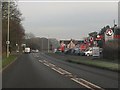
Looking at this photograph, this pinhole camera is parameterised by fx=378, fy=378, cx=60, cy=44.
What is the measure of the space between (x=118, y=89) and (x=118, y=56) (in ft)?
90.5

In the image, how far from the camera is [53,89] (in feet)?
46.4

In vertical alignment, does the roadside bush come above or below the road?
above

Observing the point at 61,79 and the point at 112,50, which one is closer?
the point at 61,79

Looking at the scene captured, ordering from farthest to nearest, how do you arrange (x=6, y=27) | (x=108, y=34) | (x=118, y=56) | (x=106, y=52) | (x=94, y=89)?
(x=6, y=27), (x=106, y=52), (x=118, y=56), (x=108, y=34), (x=94, y=89)

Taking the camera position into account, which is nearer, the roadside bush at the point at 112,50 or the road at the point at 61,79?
the road at the point at 61,79

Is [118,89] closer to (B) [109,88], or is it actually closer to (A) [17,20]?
(B) [109,88]

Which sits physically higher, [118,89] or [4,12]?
[4,12]

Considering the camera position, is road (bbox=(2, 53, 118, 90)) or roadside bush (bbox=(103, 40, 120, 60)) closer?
road (bbox=(2, 53, 118, 90))

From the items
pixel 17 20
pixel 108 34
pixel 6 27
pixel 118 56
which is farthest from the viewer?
pixel 17 20

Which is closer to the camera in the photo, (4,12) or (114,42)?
(114,42)

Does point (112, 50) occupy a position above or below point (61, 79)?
above

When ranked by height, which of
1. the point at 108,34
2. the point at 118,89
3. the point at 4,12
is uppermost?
the point at 4,12

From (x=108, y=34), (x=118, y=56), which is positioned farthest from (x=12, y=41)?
(x=108, y=34)

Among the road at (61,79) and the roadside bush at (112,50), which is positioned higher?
the roadside bush at (112,50)
